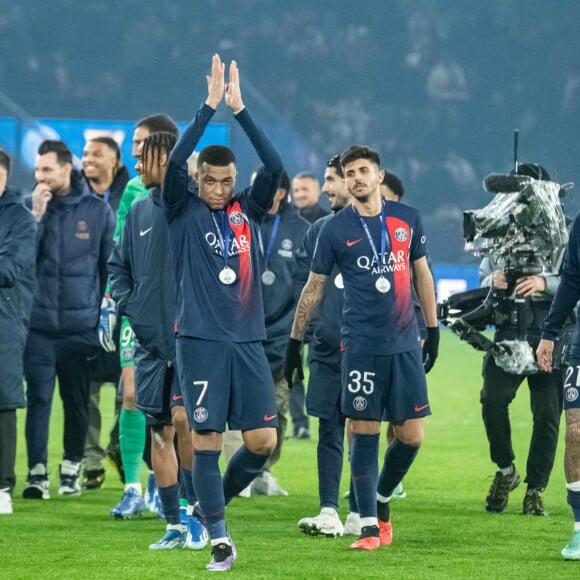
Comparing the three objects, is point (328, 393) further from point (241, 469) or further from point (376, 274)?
point (241, 469)

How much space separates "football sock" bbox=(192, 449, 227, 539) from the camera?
4953mm

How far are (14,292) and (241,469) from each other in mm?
2341

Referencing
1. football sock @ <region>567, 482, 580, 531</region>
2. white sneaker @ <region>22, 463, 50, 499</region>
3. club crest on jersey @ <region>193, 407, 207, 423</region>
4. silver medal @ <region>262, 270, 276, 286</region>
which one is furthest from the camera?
silver medal @ <region>262, 270, 276, 286</region>

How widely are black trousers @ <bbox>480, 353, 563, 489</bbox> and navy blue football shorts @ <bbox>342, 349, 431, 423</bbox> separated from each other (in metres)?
1.60

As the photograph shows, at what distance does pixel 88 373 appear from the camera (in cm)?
805

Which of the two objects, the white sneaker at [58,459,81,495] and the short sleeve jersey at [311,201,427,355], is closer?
the short sleeve jersey at [311,201,427,355]

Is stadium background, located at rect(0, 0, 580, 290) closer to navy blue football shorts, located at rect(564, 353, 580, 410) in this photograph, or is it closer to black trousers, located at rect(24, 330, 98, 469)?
black trousers, located at rect(24, 330, 98, 469)

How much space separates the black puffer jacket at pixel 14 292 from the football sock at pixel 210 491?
2.30m

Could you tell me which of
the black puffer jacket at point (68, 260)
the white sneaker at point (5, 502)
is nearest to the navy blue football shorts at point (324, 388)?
the white sneaker at point (5, 502)

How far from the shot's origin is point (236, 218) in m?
5.09

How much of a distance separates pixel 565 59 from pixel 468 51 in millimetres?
2514

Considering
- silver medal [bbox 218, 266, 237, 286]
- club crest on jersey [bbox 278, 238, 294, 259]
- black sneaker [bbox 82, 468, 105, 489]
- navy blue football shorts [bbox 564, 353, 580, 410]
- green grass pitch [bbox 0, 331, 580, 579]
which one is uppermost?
club crest on jersey [bbox 278, 238, 294, 259]

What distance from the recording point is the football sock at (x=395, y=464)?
570 cm

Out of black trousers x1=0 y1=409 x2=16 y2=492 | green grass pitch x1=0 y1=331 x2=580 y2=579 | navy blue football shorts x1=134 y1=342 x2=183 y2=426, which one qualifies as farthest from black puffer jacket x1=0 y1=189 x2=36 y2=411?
navy blue football shorts x1=134 y1=342 x2=183 y2=426
